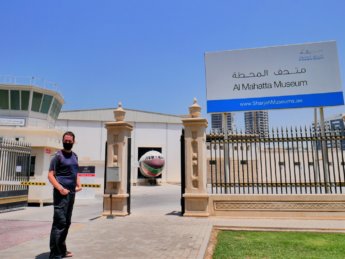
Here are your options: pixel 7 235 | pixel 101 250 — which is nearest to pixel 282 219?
pixel 101 250

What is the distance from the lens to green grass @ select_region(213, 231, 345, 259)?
5723mm

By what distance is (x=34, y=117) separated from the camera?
64.3 ft

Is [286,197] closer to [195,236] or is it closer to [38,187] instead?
[195,236]

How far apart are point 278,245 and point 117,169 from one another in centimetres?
581

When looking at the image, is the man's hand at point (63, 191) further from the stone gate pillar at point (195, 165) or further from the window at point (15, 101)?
the window at point (15, 101)

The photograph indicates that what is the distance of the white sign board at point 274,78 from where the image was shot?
39.5ft

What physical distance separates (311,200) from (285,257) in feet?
15.6

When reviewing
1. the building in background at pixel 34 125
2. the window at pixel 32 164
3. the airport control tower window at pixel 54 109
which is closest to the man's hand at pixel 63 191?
the building in background at pixel 34 125

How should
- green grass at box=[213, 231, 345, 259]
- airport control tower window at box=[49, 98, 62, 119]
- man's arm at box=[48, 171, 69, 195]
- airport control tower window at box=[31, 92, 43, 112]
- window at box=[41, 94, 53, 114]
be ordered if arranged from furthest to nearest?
airport control tower window at box=[49, 98, 62, 119]
window at box=[41, 94, 53, 114]
airport control tower window at box=[31, 92, 43, 112]
green grass at box=[213, 231, 345, 259]
man's arm at box=[48, 171, 69, 195]

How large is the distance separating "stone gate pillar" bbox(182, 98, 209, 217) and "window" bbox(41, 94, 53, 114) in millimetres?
12920

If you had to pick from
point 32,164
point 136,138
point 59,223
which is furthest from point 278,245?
point 136,138

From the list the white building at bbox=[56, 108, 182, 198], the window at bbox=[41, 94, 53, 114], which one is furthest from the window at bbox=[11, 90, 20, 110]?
the white building at bbox=[56, 108, 182, 198]

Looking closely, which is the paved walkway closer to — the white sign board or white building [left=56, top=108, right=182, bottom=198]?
the white sign board

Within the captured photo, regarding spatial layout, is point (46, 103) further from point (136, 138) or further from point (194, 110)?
point (136, 138)
